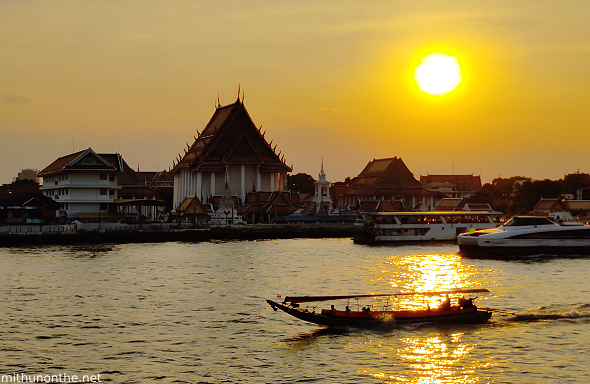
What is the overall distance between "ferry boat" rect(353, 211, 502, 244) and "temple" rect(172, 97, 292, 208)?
4736cm

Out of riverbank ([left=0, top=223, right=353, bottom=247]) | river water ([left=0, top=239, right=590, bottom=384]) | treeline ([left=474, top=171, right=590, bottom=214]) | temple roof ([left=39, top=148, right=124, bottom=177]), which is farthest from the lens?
treeline ([left=474, top=171, right=590, bottom=214])

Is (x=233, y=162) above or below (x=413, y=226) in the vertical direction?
above

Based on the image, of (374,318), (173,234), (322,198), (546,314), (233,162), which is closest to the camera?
(374,318)

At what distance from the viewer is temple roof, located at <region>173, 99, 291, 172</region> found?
13688cm

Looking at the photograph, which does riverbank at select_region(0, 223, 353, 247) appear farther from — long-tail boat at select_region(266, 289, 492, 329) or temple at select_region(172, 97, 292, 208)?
long-tail boat at select_region(266, 289, 492, 329)

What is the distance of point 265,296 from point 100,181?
65228mm

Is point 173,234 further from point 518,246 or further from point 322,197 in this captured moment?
point 518,246

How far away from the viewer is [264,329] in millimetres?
31594

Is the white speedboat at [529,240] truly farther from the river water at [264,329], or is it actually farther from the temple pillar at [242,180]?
the temple pillar at [242,180]

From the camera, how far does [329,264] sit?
199 ft

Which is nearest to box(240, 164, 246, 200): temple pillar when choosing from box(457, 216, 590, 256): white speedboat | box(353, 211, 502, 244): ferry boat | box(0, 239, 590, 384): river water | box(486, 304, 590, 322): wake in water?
box(353, 211, 502, 244): ferry boat

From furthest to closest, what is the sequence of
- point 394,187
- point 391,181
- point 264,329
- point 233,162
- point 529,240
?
point 391,181 → point 394,187 → point 233,162 → point 529,240 → point 264,329

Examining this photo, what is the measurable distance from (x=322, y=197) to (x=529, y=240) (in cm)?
6533

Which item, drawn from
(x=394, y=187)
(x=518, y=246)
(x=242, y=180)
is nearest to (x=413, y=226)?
(x=518, y=246)
